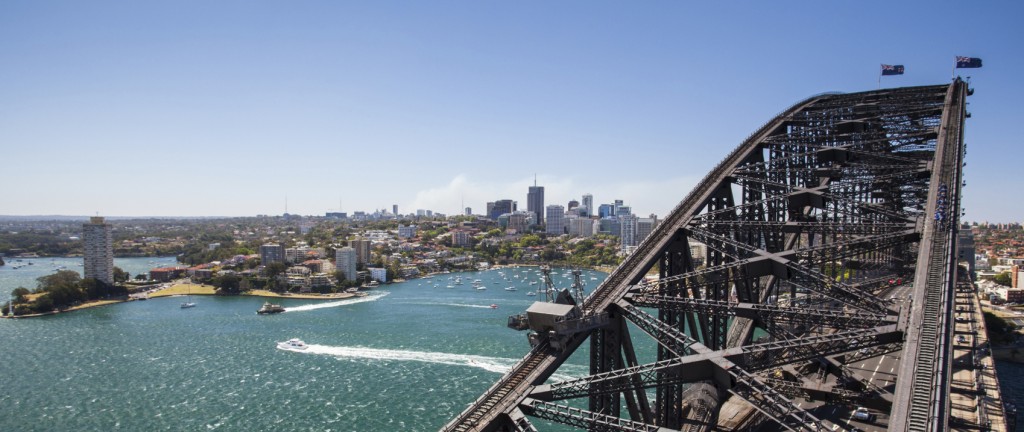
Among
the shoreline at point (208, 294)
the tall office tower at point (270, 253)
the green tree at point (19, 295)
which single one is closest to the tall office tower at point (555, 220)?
the tall office tower at point (270, 253)

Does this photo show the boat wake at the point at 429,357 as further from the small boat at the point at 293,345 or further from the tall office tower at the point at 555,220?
the tall office tower at the point at 555,220

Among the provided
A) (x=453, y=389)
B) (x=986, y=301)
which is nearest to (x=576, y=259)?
(x=986, y=301)

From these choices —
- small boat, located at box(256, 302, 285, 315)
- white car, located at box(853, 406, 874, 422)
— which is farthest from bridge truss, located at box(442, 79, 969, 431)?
small boat, located at box(256, 302, 285, 315)

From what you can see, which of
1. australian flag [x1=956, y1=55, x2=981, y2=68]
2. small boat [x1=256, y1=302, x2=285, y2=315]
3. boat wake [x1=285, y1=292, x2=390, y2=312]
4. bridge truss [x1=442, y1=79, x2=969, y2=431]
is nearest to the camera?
bridge truss [x1=442, y1=79, x2=969, y2=431]

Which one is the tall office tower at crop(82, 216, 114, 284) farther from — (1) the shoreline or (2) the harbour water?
(2) the harbour water

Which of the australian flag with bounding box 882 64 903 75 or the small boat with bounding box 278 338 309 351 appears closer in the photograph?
the australian flag with bounding box 882 64 903 75

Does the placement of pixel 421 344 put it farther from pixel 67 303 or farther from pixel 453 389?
pixel 67 303
